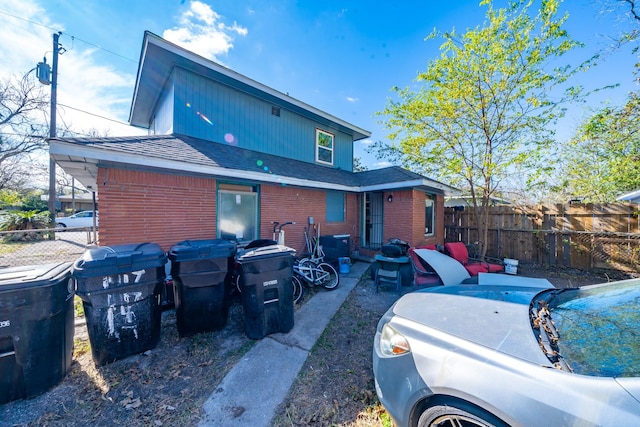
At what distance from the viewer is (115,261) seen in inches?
114

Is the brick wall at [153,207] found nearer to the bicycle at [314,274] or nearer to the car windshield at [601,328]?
the bicycle at [314,274]

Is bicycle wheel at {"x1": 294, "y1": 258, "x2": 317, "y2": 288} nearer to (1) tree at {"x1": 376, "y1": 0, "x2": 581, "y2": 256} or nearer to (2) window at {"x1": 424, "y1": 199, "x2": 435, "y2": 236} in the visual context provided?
(2) window at {"x1": 424, "y1": 199, "x2": 435, "y2": 236}

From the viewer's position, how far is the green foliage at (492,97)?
6.28 metres

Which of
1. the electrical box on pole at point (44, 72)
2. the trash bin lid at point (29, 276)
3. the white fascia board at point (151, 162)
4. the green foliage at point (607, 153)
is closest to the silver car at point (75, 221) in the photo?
the electrical box on pole at point (44, 72)

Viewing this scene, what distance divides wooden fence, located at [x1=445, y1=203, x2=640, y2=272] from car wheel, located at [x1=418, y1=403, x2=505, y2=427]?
882cm

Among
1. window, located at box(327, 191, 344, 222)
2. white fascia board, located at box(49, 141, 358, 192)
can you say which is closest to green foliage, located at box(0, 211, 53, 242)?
white fascia board, located at box(49, 141, 358, 192)

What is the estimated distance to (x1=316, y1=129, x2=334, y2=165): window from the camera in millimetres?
9781

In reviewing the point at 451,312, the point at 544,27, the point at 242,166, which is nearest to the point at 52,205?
the point at 242,166

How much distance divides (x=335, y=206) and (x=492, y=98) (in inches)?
233

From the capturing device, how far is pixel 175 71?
6.17 metres

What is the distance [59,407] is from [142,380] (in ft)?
2.18

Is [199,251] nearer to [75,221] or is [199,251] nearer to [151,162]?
[151,162]

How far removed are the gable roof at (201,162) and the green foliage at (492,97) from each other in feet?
4.44

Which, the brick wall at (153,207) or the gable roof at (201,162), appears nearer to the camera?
the gable roof at (201,162)
